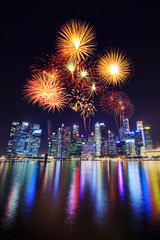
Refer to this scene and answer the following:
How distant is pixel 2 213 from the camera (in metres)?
9.30

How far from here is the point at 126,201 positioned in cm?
1193

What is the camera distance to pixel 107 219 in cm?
851

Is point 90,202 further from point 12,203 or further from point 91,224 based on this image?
point 12,203

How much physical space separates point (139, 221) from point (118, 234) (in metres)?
2.26

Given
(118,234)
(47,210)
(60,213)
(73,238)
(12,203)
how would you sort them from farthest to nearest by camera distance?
(12,203) → (47,210) → (60,213) → (118,234) → (73,238)

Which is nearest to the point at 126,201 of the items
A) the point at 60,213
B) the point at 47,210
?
the point at 60,213

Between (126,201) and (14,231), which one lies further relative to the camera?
(126,201)

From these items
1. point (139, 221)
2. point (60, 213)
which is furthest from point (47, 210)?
point (139, 221)

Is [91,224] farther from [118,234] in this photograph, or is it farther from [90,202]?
[90,202]

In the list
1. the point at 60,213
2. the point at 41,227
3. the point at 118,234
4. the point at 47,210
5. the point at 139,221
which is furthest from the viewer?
the point at 47,210

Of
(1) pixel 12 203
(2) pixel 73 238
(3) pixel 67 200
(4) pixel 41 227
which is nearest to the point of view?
(2) pixel 73 238

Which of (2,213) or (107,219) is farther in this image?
(2,213)

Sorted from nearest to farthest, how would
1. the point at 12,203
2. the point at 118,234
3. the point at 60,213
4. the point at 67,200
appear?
the point at 118,234, the point at 60,213, the point at 12,203, the point at 67,200

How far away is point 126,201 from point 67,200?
553 cm
